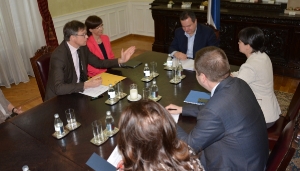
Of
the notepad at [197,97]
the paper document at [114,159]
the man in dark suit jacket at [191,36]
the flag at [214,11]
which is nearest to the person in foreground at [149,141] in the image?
the paper document at [114,159]

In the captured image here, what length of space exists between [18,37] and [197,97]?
3581mm

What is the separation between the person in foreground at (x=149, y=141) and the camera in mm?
1099

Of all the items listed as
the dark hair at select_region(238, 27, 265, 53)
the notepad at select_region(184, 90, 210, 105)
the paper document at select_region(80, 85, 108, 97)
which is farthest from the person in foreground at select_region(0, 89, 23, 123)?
the dark hair at select_region(238, 27, 265, 53)

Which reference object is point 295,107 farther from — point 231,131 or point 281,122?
point 231,131

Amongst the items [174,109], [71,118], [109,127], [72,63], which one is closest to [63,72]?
[72,63]

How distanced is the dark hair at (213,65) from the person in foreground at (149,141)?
59 centimetres

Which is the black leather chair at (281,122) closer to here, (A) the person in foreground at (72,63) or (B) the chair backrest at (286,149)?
(B) the chair backrest at (286,149)

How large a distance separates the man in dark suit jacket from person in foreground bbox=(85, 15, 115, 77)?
2.62 feet

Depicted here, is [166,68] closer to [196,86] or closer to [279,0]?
[196,86]

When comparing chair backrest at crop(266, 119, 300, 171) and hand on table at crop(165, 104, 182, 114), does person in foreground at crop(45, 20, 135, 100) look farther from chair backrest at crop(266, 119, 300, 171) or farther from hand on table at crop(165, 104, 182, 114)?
chair backrest at crop(266, 119, 300, 171)

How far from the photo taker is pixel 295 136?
4.35ft

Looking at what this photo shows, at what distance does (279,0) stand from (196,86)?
3345 mm

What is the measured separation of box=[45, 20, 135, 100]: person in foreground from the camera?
2.33m

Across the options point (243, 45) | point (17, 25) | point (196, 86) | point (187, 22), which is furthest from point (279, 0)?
point (17, 25)
